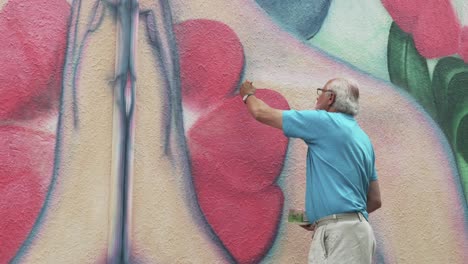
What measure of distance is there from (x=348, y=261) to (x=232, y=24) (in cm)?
156

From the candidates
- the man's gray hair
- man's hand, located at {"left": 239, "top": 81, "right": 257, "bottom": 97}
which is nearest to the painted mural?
man's hand, located at {"left": 239, "top": 81, "right": 257, "bottom": 97}

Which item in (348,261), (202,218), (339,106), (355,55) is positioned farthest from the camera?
(355,55)

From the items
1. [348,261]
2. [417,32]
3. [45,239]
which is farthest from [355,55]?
[45,239]

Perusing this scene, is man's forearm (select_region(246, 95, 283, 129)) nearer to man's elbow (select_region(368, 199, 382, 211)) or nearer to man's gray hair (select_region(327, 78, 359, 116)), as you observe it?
man's gray hair (select_region(327, 78, 359, 116))

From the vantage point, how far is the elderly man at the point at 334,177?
3600mm

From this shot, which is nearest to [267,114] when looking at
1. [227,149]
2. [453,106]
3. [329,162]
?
A: [329,162]

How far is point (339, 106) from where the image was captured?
3.81m

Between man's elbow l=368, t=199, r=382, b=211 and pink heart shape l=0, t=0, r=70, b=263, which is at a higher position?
pink heart shape l=0, t=0, r=70, b=263

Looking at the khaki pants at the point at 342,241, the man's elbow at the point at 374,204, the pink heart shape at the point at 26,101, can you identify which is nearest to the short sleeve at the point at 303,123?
the khaki pants at the point at 342,241

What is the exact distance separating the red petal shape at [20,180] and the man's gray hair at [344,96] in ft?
4.94

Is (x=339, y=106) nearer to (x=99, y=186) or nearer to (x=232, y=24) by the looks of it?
(x=232, y=24)

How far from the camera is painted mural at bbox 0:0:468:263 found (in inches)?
151

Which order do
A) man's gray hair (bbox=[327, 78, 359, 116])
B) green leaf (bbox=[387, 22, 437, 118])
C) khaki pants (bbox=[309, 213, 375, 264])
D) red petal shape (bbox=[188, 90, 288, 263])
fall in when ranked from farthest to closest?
1. green leaf (bbox=[387, 22, 437, 118])
2. red petal shape (bbox=[188, 90, 288, 263])
3. man's gray hair (bbox=[327, 78, 359, 116])
4. khaki pants (bbox=[309, 213, 375, 264])

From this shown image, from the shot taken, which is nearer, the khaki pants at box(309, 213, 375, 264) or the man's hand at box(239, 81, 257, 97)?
the khaki pants at box(309, 213, 375, 264)
